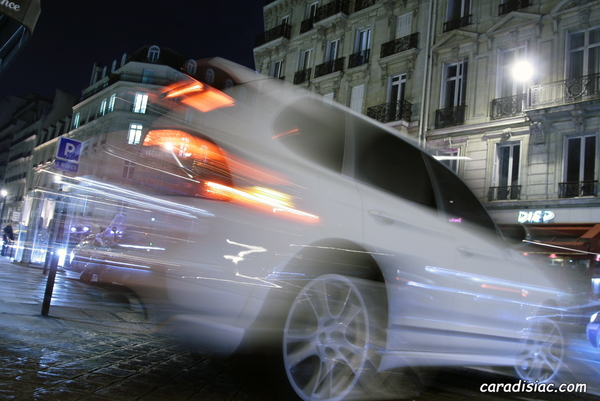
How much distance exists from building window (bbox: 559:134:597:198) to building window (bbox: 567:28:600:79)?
2114 millimetres

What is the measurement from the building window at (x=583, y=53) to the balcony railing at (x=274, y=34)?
48.4 ft

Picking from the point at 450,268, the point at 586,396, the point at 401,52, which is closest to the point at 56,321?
the point at 450,268


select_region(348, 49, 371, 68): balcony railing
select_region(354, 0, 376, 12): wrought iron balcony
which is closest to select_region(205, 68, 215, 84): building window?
select_region(348, 49, 371, 68): balcony railing

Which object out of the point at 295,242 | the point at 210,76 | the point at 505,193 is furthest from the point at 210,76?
the point at 505,193

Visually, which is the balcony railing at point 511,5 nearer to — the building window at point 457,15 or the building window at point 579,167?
the building window at point 457,15

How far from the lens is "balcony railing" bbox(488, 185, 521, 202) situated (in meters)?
16.4

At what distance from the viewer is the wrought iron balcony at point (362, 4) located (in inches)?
894

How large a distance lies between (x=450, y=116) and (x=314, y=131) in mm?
16940

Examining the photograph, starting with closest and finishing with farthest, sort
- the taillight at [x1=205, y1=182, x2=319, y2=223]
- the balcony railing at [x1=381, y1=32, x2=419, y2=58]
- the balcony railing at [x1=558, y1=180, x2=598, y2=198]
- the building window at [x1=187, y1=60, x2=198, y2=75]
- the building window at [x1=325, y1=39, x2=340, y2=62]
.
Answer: the taillight at [x1=205, y1=182, x2=319, y2=223] < the building window at [x1=187, y1=60, x2=198, y2=75] < the balcony railing at [x1=558, y1=180, x2=598, y2=198] < the balcony railing at [x1=381, y1=32, x2=419, y2=58] < the building window at [x1=325, y1=39, x2=340, y2=62]

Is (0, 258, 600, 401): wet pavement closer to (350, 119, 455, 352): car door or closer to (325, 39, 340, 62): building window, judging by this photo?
(350, 119, 455, 352): car door

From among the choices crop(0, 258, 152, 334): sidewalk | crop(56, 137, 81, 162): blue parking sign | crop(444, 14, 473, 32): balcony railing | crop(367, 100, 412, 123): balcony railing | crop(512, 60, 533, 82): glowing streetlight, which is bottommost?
crop(0, 258, 152, 334): sidewalk

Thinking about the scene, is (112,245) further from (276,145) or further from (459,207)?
(459,207)

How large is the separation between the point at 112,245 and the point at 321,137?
7.34 feet

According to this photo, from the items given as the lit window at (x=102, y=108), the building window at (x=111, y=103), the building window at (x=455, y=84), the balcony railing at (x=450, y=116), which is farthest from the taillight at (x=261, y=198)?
the lit window at (x=102, y=108)
